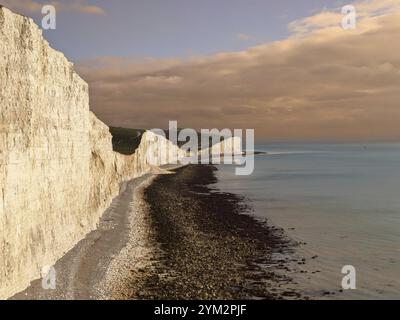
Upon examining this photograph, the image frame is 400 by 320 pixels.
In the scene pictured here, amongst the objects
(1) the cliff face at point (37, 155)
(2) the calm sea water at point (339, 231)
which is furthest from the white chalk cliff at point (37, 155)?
(2) the calm sea water at point (339, 231)

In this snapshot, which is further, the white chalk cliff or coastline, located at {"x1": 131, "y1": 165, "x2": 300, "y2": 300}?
coastline, located at {"x1": 131, "y1": 165, "x2": 300, "y2": 300}

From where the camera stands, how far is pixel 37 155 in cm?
1628

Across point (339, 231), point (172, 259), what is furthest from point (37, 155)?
point (339, 231)

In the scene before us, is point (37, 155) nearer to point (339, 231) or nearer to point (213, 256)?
point (213, 256)

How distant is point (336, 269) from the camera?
2069 cm

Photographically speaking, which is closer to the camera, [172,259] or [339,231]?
[172,259]

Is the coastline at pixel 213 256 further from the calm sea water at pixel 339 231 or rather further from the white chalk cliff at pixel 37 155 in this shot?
the white chalk cliff at pixel 37 155

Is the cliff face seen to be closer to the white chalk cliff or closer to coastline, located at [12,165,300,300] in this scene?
the white chalk cliff

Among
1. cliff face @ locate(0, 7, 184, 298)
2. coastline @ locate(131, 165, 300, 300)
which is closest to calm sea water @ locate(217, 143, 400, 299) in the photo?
coastline @ locate(131, 165, 300, 300)

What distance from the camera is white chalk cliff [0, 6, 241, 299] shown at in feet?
44.2

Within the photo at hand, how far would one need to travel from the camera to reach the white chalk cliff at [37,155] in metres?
13.5

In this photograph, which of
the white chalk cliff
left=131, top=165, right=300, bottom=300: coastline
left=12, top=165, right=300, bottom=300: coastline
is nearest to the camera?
the white chalk cliff

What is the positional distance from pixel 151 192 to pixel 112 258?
27.3 m
